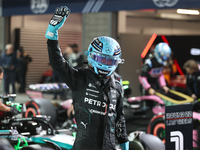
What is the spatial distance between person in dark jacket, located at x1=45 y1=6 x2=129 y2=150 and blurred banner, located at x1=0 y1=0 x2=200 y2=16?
512 centimetres

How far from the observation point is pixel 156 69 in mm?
8156

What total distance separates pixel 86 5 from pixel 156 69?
8.42 feet

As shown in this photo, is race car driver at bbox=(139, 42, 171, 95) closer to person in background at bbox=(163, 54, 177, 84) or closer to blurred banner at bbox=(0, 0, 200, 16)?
person in background at bbox=(163, 54, 177, 84)

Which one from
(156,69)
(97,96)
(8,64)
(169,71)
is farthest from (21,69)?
(97,96)

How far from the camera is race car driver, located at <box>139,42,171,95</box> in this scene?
802cm

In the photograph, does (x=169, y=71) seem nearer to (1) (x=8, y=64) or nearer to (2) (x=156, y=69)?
(2) (x=156, y=69)

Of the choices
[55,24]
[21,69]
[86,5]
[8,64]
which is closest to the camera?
[55,24]

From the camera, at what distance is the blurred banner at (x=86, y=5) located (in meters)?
8.07

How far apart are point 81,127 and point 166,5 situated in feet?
18.8

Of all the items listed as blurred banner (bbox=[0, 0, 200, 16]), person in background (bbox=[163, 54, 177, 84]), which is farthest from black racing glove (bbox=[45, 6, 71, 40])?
person in background (bbox=[163, 54, 177, 84])

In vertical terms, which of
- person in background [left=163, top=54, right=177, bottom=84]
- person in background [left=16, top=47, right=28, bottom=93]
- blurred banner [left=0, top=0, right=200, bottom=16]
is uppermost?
blurred banner [left=0, top=0, right=200, bottom=16]

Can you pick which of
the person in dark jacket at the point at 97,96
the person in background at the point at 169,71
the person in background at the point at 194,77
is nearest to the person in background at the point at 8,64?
the person in background at the point at 169,71

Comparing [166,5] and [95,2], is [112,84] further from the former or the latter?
[95,2]

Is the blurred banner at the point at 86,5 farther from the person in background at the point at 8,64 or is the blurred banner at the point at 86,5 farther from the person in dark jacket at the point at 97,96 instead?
the person in dark jacket at the point at 97,96
